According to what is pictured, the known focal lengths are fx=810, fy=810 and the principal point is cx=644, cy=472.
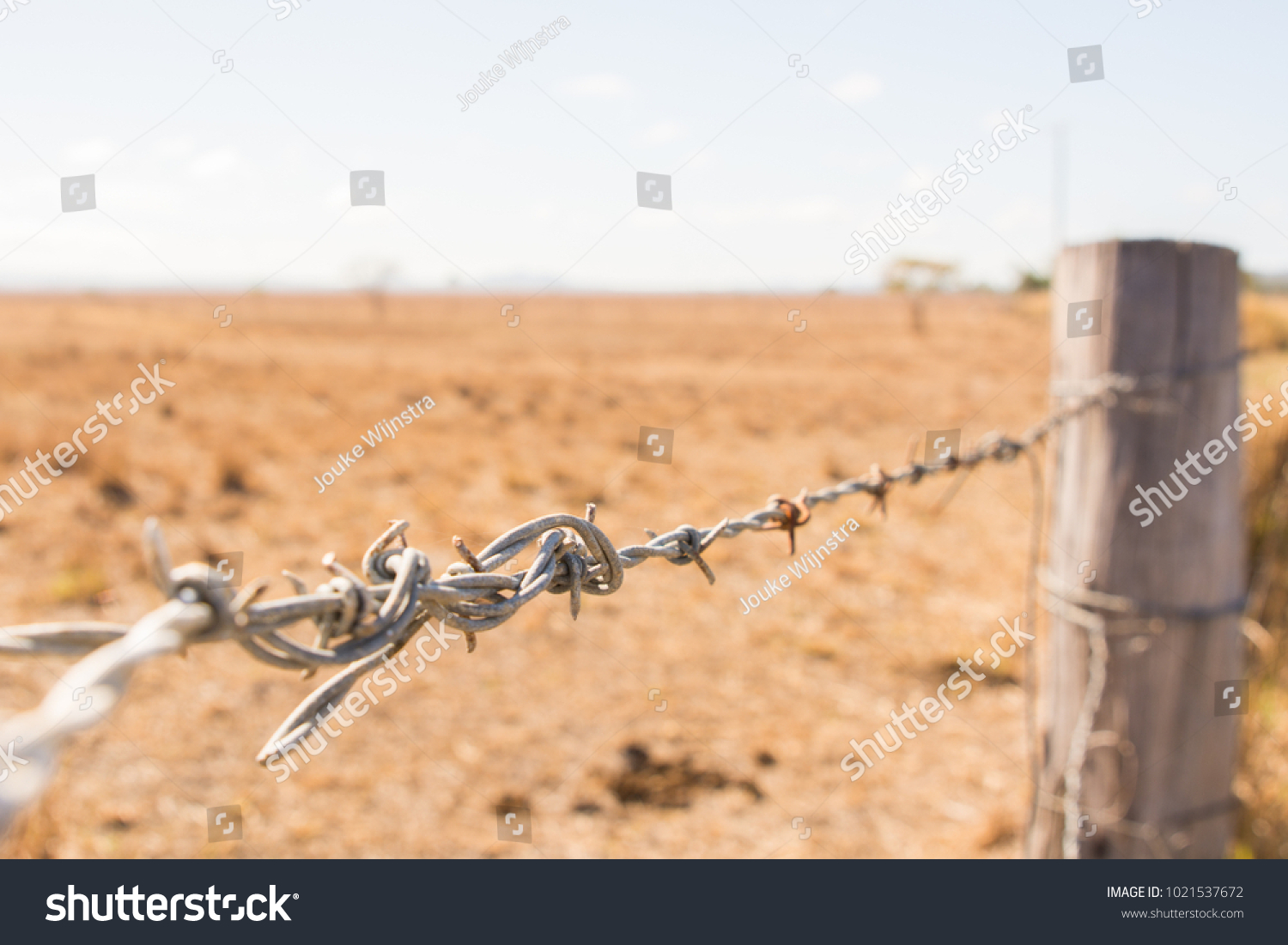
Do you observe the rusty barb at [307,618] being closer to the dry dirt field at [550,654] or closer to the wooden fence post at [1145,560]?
the dry dirt field at [550,654]

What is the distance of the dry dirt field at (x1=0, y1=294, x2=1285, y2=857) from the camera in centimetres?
319

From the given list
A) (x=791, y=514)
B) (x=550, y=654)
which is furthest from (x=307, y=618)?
(x=550, y=654)

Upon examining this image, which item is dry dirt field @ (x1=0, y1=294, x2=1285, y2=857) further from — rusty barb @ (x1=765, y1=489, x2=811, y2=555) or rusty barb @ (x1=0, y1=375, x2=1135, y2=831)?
rusty barb @ (x1=0, y1=375, x2=1135, y2=831)

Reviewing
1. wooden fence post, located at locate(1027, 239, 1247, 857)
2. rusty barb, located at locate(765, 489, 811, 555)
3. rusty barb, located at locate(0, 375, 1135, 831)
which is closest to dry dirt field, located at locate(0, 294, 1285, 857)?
rusty barb, located at locate(765, 489, 811, 555)

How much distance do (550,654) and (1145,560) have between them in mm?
3533

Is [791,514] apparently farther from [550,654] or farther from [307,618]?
[550,654]

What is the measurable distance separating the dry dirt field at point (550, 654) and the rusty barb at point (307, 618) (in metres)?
0.91

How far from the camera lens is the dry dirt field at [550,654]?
3191 millimetres

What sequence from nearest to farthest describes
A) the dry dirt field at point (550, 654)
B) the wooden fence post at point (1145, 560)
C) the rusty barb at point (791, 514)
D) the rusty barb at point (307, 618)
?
the rusty barb at point (307, 618) → the rusty barb at point (791, 514) → the wooden fence post at point (1145, 560) → the dry dirt field at point (550, 654)

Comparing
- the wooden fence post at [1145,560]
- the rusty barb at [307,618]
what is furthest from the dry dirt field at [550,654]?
the rusty barb at [307,618]

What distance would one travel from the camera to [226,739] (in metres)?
3.74

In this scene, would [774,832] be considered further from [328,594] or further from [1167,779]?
[328,594]

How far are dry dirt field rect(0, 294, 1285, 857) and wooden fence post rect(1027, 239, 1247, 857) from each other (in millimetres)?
563

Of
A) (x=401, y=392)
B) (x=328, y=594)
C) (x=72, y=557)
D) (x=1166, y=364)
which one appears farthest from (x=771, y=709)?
(x=401, y=392)
